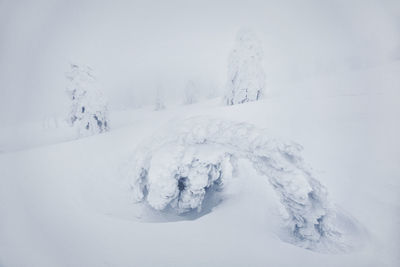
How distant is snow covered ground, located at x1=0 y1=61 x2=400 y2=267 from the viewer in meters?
3.11

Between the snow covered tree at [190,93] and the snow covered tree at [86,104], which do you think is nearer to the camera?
the snow covered tree at [86,104]

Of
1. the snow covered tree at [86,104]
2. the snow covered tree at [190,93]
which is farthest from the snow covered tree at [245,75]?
the snow covered tree at [86,104]

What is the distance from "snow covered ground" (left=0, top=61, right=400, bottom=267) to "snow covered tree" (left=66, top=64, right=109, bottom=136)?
132 inches

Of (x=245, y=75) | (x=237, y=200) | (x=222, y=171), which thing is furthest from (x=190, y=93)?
(x=237, y=200)

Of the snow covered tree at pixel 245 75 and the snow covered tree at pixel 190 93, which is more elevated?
the snow covered tree at pixel 245 75

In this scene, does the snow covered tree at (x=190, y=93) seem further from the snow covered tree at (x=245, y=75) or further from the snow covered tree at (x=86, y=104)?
the snow covered tree at (x=86, y=104)

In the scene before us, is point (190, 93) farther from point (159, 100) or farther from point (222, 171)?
point (222, 171)

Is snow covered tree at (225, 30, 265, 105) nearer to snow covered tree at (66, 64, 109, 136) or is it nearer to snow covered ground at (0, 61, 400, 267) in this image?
snow covered ground at (0, 61, 400, 267)

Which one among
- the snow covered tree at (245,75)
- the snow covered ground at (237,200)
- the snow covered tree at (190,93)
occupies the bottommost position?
the snow covered ground at (237,200)

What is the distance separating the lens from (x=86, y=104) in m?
Result: 8.83

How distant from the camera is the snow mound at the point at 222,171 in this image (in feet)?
11.8

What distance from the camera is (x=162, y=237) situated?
3.48 metres

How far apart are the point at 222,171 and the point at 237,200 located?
102cm

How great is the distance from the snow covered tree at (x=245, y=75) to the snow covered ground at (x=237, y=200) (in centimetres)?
179
